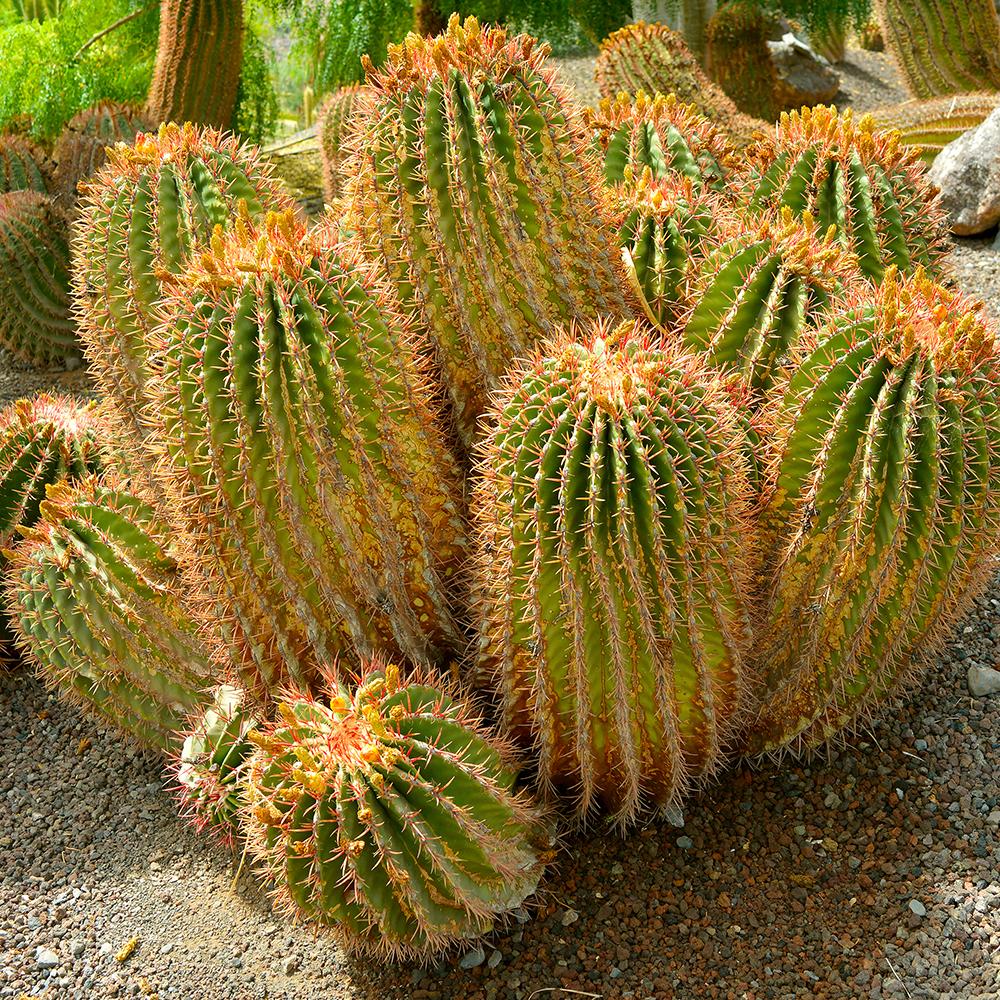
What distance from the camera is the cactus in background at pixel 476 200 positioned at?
2.26 meters

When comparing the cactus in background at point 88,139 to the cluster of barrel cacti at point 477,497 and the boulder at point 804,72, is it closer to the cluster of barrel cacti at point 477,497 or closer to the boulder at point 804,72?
the cluster of barrel cacti at point 477,497

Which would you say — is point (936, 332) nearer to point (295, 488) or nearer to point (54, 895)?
point (295, 488)

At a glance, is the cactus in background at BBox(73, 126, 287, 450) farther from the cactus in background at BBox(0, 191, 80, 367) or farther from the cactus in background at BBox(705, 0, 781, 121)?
the cactus in background at BBox(705, 0, 781, 121)

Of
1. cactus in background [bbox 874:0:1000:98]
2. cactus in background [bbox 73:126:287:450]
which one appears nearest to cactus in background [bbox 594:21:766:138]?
cactus in background [bbox 874:0:1000:98]

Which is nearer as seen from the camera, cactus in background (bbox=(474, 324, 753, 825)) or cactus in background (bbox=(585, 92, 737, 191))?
cactus in background (bbox=(474, 324, 753, 825))

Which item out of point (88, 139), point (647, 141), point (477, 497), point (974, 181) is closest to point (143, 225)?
point (477, 497)

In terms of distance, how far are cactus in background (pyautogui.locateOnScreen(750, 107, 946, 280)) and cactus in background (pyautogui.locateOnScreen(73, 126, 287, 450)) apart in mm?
1265

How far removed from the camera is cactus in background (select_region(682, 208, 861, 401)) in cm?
233

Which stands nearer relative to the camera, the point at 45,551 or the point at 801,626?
the point at 801,626

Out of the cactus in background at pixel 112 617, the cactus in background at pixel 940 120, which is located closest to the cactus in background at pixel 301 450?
the cactus in background at pixel 112 617

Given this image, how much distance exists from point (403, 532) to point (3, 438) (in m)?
1.46

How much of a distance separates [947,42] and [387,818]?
20.9 ft

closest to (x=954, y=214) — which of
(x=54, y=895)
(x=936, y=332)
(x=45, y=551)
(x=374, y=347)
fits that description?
(x=936, y=332)

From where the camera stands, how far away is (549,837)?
2.18 m
